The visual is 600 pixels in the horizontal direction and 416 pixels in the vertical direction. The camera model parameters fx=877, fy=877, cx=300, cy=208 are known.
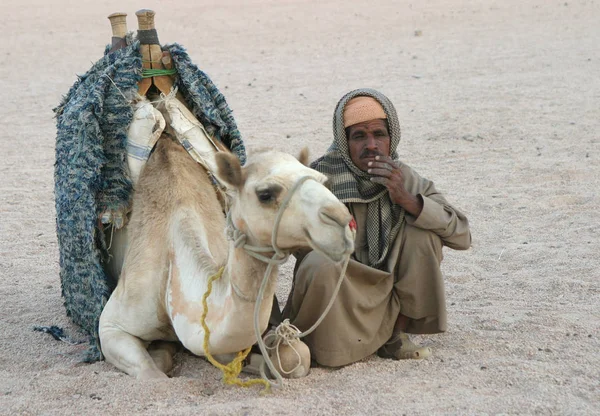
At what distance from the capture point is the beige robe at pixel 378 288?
13.4 ft

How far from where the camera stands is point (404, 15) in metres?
19.3

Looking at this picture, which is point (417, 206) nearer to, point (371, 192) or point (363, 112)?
point (371, 192)

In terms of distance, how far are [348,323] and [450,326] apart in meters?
0.83

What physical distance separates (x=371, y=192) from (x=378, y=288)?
0.48 metres

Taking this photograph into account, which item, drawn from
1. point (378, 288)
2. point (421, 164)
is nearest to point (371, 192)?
point (378, 288)

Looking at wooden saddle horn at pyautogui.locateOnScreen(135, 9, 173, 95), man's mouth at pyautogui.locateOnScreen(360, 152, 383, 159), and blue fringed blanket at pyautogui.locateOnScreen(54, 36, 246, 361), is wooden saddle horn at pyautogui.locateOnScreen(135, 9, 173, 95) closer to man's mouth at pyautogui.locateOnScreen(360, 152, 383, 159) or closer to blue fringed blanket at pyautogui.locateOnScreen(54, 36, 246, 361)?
blue fringed blanket at pyautogui.locateOnScreen(54, 36, 246, 361)

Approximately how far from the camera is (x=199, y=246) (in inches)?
164

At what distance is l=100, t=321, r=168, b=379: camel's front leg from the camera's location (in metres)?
4.09

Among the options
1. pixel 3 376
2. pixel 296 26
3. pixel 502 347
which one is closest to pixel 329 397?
pixel 502 347

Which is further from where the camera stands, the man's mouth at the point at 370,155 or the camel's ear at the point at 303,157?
the man's mouth at the point at 370,155

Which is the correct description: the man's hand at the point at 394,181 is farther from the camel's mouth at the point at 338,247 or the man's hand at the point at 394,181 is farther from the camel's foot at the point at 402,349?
the camel's mouth at the point at 338,247

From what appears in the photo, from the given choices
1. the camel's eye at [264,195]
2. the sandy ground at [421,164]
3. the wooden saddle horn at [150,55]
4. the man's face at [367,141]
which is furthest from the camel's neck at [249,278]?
the wooden saddle horn at [150,55]

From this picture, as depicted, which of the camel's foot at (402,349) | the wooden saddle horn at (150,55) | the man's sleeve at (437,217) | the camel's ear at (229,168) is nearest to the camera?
the camel's ear at (229,168)

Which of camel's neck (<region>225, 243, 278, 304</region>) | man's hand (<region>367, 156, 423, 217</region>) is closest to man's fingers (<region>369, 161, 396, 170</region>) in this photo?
man's hand (<region>367, 156, 423, 217</region>)
